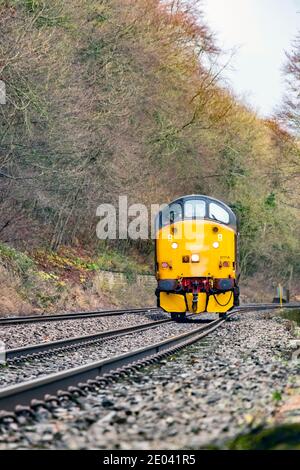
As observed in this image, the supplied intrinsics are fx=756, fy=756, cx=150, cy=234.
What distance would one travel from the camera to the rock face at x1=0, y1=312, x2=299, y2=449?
15.0 ft

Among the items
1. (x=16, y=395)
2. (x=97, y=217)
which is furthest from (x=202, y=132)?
(x=16, y=395)

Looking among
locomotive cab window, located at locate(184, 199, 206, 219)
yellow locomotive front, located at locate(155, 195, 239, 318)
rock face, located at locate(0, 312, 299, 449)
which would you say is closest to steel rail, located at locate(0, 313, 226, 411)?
rock face, located at locate(0, 312, 299, 449)

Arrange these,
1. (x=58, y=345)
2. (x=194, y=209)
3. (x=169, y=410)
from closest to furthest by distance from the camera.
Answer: (x=169, y=410)
(x=58, y=345)
(x=194, y=209)

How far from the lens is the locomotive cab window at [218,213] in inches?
687

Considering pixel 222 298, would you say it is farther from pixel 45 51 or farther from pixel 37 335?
pixel 45 51

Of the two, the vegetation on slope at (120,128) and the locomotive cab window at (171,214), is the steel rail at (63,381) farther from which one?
the vegetation on slope at (120,128)

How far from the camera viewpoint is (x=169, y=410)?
5.41 metres

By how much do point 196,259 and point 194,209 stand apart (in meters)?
1.39

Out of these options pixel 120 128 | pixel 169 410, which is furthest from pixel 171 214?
pixel 169 410

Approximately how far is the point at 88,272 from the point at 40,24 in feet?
30.3

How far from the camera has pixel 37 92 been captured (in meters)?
19.1

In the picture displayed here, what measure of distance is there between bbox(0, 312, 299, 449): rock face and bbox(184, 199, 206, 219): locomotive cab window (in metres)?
8.98

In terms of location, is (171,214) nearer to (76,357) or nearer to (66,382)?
(76,357)

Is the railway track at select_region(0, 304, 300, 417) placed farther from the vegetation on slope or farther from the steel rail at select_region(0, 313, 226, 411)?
the vegetation on slope
